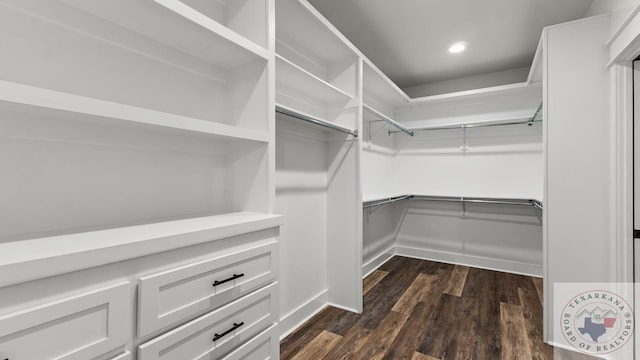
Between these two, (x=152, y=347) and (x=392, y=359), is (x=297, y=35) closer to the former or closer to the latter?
(x=152, y=347)

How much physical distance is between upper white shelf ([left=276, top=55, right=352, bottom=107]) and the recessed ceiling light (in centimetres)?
144

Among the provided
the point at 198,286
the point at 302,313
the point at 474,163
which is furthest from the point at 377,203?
the point at 198,286

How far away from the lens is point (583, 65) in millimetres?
1868

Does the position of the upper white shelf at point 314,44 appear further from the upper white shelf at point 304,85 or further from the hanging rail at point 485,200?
the hanging rail at point 485,200

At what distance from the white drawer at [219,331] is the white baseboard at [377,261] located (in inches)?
82.0

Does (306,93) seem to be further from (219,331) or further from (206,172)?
(219,331)

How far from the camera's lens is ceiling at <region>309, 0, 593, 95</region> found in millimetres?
2277

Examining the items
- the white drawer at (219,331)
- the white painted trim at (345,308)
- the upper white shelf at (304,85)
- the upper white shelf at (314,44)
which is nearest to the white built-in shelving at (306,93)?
the upper white shelf at (304,85)

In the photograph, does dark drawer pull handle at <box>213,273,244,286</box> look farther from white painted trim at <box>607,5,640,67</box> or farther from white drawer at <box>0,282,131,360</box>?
white painted trim at <box>607,5,640,67</box>

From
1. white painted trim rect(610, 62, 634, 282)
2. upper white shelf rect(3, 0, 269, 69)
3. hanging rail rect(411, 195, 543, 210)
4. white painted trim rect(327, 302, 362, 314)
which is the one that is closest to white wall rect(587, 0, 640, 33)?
white painted trim rect(610, 62, 634, 282)

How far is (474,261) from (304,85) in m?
3.08

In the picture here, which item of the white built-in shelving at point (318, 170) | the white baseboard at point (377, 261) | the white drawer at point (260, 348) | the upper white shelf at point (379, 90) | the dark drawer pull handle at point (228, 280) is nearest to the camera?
the dark drawer pull handle at point (228, 280)

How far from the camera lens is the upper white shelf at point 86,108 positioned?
0.70m

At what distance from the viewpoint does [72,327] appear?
72 cm
